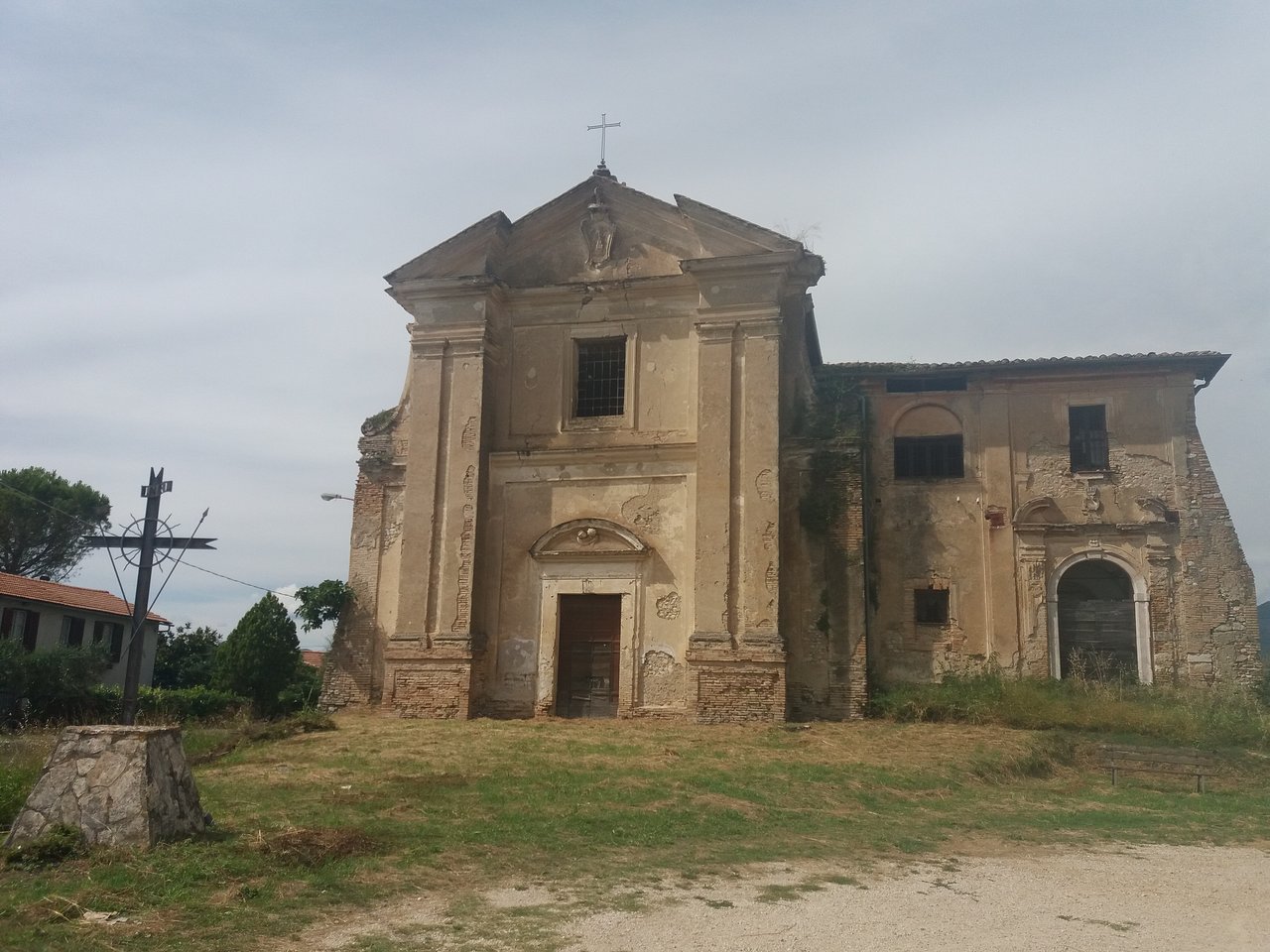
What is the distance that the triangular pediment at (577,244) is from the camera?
62.7 feet

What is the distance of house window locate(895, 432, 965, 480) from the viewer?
20594 millimetres

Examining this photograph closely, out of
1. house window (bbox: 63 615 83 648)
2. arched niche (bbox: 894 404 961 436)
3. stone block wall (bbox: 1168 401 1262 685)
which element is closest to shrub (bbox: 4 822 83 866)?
arched niche (bbox: 894 404 961 436)

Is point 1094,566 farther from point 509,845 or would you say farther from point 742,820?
point 509,845

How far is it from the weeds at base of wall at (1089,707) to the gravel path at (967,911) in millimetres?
8278

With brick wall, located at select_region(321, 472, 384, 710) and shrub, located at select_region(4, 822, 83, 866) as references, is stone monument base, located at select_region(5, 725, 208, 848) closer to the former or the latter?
shrub, located at select_region(4, 822, 83, 866)

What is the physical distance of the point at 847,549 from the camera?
18000mm

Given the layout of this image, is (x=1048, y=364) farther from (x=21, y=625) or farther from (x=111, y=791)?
(x=21, y=625)

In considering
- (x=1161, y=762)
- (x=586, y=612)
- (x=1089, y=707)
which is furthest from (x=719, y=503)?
(x=1161, y=762)

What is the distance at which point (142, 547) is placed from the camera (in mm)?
11359

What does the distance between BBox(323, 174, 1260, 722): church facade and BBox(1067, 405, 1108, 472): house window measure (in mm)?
41

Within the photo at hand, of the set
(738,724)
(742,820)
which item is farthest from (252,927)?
(738,724)

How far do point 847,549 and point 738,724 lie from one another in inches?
153

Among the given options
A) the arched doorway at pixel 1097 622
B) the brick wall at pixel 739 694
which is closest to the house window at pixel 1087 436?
the arched doorway at pixel 1097 622

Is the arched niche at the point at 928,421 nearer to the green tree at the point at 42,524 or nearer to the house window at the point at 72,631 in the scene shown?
the house window at the point at 72,631
